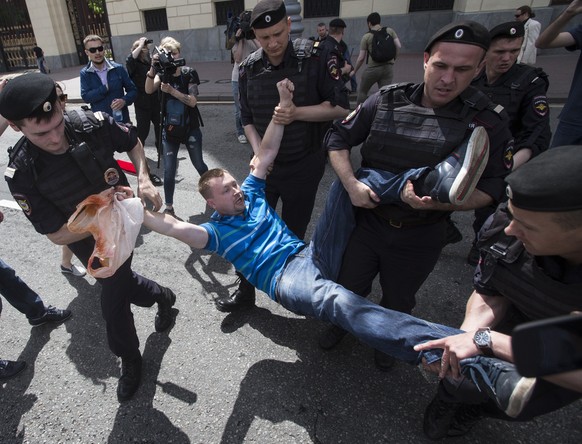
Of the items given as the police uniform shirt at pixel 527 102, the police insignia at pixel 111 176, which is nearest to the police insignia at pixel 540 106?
the police uniform shirt at pixel 527 102

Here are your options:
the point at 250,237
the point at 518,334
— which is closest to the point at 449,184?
the point at 518,334

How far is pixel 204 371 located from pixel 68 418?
2.60 feet

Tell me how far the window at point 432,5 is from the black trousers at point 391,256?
13.6 metres

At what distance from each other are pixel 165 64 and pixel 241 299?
274 cm

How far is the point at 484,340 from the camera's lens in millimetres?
1519

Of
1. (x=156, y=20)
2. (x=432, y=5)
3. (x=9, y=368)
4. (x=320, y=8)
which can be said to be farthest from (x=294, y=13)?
(x=156, y=20)

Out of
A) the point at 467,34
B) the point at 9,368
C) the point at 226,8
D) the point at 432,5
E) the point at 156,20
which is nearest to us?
the point at 467,34

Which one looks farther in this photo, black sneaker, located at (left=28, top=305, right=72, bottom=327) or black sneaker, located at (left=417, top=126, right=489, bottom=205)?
black sneaker, located at (left=28, top=305, right=72, bottom=327)

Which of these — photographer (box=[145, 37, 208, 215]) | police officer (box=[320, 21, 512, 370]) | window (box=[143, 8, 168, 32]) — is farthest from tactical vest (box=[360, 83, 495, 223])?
window (box=[143, 8, 168, 32])

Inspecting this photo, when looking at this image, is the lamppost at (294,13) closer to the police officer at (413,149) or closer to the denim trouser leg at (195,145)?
the denim trouser leg at (195,145)

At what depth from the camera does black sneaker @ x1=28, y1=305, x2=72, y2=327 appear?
278 centimetres

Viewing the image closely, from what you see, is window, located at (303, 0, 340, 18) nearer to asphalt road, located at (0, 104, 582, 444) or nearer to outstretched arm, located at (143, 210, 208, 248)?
asphalt road, located at (0, 104, 582, 444)

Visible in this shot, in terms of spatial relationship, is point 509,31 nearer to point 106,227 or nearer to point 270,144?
point 270,144

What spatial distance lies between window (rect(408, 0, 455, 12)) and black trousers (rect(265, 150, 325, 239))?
42.3 ft
